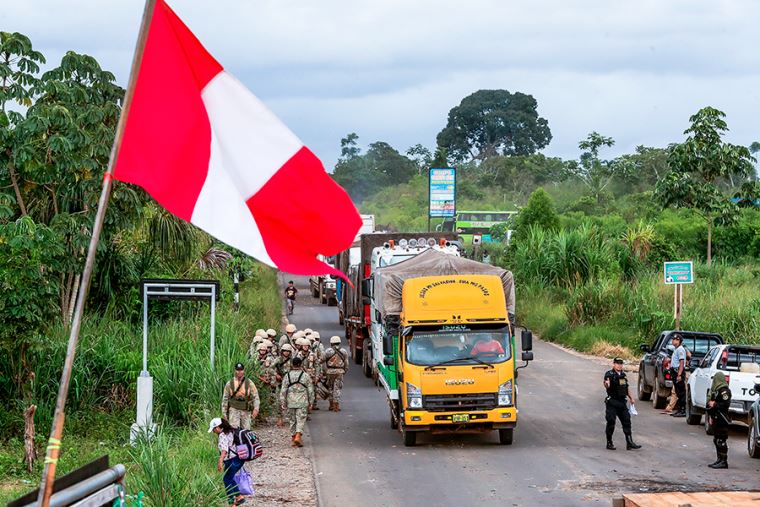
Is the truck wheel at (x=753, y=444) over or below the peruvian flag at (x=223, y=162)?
below

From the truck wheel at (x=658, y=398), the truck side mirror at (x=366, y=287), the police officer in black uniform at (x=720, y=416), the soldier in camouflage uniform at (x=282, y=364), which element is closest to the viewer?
the police officer in black uniform at (x=720, y=416)

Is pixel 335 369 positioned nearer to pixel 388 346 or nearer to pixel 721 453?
pixel 388 346

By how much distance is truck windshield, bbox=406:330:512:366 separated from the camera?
827 inches

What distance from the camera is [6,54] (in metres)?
28.3

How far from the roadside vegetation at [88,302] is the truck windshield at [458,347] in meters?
3.96

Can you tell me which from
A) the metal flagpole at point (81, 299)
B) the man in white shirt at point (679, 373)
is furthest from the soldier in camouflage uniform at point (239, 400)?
the metal flagpole at point (81, 299)

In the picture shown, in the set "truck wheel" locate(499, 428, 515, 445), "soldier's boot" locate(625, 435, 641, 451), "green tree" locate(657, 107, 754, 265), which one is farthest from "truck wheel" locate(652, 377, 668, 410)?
"green tree" locate(657, 107, 754, 265)

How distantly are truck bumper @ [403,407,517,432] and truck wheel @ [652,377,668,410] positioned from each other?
701 centimetres

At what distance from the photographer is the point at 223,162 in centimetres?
856

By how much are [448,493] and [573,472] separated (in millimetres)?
2695

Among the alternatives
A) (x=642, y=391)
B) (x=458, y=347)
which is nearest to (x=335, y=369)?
(x=458, y=347)

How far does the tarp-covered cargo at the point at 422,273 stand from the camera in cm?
2291

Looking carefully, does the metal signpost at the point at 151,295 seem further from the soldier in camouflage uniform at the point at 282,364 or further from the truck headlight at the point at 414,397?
the truck headlight at the point at 414,397

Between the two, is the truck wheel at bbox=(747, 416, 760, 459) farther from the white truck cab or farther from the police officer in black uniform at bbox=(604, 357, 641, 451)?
the police officer in black uniform at bbox=(604, 357, 641, 451)
